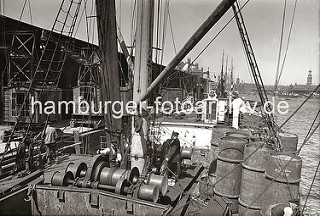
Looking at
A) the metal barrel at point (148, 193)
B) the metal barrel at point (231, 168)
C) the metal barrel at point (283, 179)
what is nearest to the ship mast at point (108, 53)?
the metal barrel at point (148, 193)

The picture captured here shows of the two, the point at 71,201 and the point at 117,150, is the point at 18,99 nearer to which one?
the point at 117,150

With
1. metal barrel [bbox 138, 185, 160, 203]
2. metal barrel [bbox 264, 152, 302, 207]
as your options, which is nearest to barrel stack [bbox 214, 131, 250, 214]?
metal barrel [bbox 264, 152, 302, 207]

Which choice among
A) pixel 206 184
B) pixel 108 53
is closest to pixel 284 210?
pixel 206 184

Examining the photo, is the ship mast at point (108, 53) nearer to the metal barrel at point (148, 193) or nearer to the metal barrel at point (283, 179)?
the metal barrel at point (148, 193)

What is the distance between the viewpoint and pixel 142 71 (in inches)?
309

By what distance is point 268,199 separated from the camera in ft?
19.5

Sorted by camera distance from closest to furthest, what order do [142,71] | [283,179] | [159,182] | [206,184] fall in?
[283,179], [159,182], [206,184], [142,71]

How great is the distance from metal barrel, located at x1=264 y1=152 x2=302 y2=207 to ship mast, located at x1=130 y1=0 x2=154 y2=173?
3700 mm

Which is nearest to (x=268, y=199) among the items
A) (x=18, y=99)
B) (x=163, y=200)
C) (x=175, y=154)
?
(x=163, y=200)

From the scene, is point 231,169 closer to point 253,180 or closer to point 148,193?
point 253,180

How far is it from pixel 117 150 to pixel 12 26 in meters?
15.3

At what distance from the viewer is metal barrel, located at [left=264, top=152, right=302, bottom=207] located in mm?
5695

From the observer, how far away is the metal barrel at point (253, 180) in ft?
20.3

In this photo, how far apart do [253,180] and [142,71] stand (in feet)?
14.6
